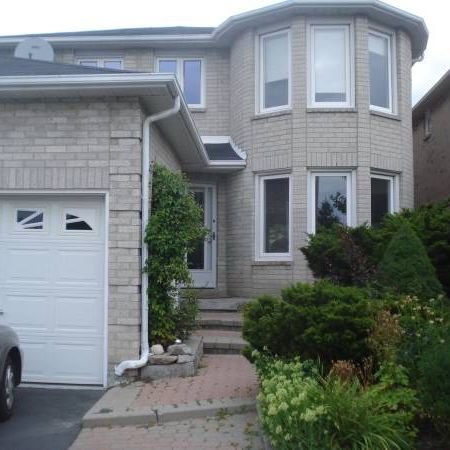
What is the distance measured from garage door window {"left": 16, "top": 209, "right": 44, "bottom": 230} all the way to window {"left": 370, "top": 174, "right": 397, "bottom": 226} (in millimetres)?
6907

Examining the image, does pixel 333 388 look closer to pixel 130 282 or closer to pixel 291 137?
pixel 130 282

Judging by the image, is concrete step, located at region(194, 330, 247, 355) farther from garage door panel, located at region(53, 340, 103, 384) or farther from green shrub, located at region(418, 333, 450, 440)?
green shrub, located at region(418, 333, 450, 440)

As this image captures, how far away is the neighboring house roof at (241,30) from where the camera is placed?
11.4 metres

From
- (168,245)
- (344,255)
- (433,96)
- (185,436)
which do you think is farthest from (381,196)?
(185,436)

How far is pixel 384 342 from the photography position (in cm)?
528

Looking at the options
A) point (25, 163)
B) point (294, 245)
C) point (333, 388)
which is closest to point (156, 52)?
point (294, 245)

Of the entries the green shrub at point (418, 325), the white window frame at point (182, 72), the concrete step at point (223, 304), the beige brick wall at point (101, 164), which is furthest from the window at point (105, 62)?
the green shrub at point (418, 325)

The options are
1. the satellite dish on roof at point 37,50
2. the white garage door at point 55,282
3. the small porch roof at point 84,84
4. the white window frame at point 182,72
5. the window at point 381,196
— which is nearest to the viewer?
the small porch roof at point 84,84

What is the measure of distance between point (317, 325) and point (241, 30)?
340 inches

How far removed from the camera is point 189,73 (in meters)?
Answer: 13.6

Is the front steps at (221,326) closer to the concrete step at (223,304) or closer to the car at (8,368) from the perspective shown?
the concrete step at (223,304)

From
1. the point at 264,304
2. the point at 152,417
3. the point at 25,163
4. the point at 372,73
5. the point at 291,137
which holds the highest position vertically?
the point at 372,73

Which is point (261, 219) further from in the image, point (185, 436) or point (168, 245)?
point (185, 436)

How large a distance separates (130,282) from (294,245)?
4962 mm
